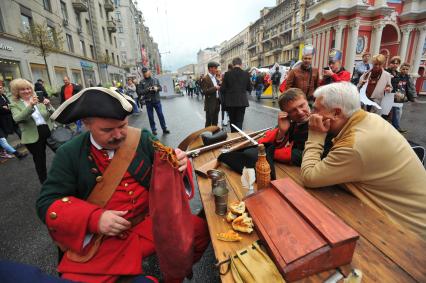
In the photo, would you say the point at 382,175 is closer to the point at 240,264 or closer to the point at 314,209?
the point at 314,209

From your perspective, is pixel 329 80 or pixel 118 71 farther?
pixel 118 71

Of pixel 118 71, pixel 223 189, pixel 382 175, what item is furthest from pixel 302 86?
pixel 118 71

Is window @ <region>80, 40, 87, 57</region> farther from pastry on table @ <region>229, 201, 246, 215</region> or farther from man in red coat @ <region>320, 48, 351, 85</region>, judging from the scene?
pastry on table @ <region>229, 201, 246, 215</region>

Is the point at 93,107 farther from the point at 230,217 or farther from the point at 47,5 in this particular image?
the point at 47,5

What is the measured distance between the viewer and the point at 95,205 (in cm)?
141

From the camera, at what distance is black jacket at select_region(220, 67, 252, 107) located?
5523mm

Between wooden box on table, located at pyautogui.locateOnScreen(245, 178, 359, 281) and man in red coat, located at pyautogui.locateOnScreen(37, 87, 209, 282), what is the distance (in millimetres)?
475

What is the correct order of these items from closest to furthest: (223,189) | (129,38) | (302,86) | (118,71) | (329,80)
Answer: (223,189) → (302,86) → (329,80) → (118,71) → (129,38)

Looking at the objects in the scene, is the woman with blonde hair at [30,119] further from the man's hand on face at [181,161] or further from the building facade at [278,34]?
the building facade at [278,34]

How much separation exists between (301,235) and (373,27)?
24.7 m

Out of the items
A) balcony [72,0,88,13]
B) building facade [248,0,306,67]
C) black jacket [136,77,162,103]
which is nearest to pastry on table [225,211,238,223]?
black jacket [136,77,162,103]

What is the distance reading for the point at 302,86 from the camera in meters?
4.51

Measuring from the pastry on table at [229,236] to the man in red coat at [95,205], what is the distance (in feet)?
0.76

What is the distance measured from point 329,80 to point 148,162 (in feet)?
15.4
